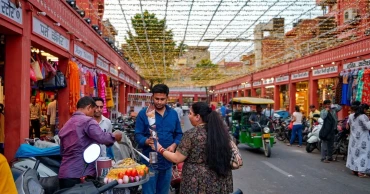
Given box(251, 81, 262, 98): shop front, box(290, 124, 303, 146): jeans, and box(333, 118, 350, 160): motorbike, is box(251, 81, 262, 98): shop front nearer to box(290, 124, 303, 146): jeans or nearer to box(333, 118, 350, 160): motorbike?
box(290, 124, 303, 146): jeans

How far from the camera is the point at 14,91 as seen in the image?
6.63 meters

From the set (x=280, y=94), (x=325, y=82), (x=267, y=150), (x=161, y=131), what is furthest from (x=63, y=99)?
(x=280, y=94)

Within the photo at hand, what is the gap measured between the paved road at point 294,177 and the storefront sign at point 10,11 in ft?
17.5

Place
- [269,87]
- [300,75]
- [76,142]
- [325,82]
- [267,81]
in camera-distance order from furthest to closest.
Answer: [269,87] → [267,81] → [300,75] → [325,82] → [76,142]

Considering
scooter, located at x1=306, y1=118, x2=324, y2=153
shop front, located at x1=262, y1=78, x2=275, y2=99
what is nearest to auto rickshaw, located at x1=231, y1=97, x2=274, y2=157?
scooter, located at x1=306, y1=118, x2=324, y2=153

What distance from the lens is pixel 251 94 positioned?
34531 millimetres

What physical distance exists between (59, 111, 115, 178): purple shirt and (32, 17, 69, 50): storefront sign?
398 cm

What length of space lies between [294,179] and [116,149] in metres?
4.63

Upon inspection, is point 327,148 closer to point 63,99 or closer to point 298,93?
point 63,99

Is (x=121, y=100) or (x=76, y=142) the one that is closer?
(x=76, y=142)

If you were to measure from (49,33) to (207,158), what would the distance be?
19.8ft

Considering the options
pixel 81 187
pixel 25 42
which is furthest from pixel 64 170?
pixel 25 42

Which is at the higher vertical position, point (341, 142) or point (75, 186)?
point (75, 186)

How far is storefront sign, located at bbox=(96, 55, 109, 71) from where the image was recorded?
548 inches
